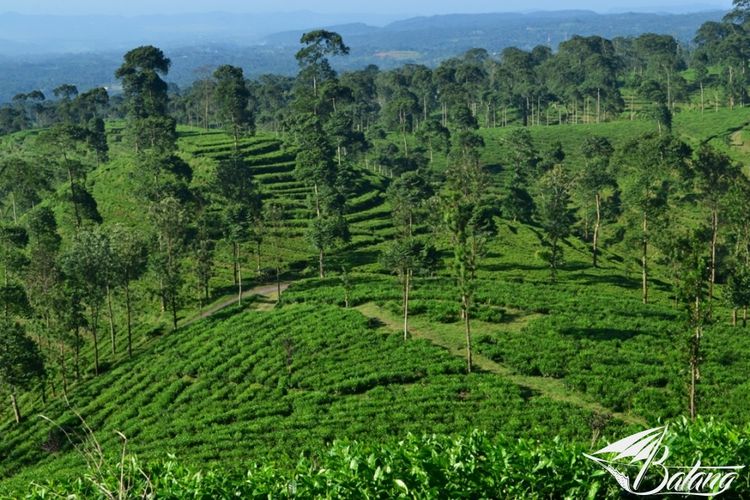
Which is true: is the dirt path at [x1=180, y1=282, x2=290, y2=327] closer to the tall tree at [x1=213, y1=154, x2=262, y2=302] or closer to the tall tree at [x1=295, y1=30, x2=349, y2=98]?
the tall tree at [x1=213, y1=154, x2=262, y2=302]

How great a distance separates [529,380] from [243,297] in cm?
3189

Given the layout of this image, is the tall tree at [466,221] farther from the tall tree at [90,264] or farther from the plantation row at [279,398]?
the tall tree at [90,264]

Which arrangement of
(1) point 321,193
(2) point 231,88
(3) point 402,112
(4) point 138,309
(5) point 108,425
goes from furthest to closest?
(3) point 402,112 < (2) point 231,88 < (1) point 321,193 < (4) point 138,309 < (5) point 108,425

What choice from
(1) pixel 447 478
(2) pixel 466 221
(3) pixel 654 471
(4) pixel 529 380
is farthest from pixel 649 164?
(1) pixel 447 478

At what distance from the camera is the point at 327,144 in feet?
303

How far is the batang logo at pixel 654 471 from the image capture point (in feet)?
48.8

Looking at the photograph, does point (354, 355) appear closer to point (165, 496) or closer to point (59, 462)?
point (59, 462)

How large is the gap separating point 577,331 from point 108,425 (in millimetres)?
31212

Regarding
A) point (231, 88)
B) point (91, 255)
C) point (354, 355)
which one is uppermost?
point (231, 88)

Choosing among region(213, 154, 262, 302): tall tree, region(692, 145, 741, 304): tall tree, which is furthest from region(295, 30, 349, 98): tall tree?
region(692, 145, 741, 304): tall tree

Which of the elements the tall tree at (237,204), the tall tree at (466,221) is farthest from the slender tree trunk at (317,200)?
the tall tree at (466,221)

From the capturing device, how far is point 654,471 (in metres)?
15.3

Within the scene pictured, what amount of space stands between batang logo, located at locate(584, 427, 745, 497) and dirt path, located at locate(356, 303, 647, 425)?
2095 centimetres

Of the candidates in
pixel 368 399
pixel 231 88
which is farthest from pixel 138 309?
pixel 231 88
